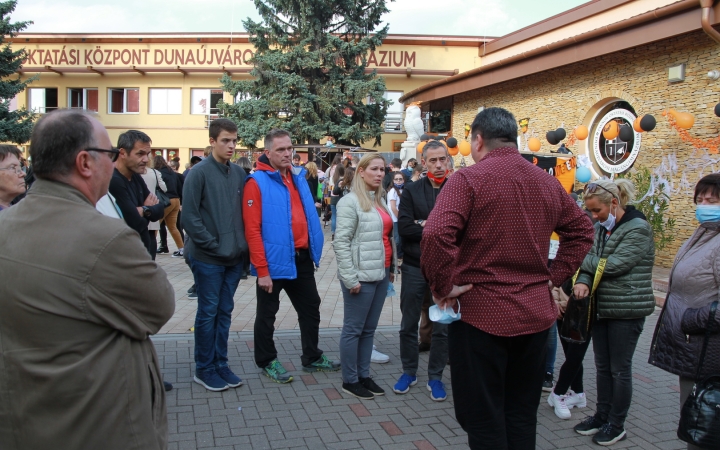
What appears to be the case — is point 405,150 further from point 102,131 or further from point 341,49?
point 102,131

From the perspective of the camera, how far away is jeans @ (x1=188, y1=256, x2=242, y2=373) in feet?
15.0

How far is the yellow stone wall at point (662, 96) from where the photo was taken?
1085 centimetres

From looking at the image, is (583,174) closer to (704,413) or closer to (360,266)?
(360,266)

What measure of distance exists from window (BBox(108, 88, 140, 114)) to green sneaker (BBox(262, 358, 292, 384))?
32394mm

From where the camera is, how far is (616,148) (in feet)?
43.9

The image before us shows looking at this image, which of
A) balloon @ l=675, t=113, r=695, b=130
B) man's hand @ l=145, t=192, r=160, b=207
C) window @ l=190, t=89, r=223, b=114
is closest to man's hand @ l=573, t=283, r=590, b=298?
man's hand @ l=145, t=192, r=160, b=207

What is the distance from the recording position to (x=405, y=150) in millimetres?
17578

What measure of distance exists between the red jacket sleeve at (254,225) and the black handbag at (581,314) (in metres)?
2.39

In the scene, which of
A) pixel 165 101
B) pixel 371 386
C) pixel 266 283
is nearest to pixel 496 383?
pixel 371 386

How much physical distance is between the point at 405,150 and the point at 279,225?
13.3 m

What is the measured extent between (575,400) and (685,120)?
8.26 meters

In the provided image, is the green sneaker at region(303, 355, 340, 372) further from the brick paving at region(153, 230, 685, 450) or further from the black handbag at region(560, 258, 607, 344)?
the black handbag at region(560, 258, 607, 344)

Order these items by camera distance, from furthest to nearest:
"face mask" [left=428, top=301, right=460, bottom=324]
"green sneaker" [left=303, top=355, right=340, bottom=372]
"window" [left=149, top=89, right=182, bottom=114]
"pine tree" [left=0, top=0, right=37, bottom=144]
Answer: "window" [left=149, top=89, right=182, bottom=114] < "pine tree" [left=0, top=0, right=37, bottom=144] < "green sneaker" [left=303, top=355, right=340, bottom=372] < "face mask" [left=428, top=301, right=460, bottom=324]

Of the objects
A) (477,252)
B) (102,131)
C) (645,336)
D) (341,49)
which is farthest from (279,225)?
(341,49)
